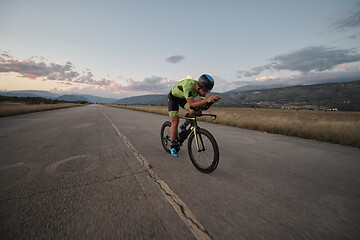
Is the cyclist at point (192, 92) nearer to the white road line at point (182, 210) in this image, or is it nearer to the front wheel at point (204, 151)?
the front wheel at point (204, 151)

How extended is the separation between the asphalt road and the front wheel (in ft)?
0.71

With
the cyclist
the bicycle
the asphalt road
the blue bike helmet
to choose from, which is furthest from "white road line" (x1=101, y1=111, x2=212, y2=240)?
the blue bike helmet

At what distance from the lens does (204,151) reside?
3145 mm

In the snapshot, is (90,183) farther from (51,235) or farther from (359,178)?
(359,178)

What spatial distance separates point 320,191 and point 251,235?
1661 mm

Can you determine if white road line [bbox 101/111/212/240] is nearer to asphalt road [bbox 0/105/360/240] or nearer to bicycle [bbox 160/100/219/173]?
asphalt road [bbox 0/105/360/240]

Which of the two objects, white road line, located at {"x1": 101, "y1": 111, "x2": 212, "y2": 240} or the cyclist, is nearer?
white road line, located at {"x1": 101, "y1": 111, "x2": 212, "y2": 240}

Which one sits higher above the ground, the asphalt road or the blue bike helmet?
the blue bike helmet

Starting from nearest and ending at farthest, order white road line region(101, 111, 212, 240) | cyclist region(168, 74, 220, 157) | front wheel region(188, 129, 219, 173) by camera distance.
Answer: white road line region(101, 111, 212, 240), front wheel region(188, 129, 219, 173), cyclist region(168, 74, 220, 157)

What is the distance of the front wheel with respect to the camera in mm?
2865

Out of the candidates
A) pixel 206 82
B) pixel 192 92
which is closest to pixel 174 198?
pixel 192 92

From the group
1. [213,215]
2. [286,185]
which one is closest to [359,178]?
[286,185]

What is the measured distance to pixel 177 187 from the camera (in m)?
2.43

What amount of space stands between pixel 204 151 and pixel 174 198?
4.08 feet
